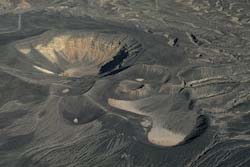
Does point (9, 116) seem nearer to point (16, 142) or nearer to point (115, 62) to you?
point (16, 142)

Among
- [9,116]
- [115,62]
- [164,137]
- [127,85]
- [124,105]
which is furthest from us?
[115,62]

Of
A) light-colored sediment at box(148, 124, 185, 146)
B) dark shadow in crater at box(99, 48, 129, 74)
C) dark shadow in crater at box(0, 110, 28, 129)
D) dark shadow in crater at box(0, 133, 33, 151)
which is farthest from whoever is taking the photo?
dark shadow in crater at box(99, 48, 129, 74)

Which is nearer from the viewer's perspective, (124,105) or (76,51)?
(124,105)

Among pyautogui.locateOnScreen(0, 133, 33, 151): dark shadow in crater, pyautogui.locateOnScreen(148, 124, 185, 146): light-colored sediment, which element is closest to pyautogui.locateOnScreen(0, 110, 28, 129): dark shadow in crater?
pyautogui.locateOnScreen(0, 133, 33, 151): dark shadow in crater

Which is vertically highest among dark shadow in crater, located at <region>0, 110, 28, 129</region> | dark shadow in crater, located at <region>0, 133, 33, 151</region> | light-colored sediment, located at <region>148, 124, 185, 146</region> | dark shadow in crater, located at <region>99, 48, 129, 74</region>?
dark shadow in crater, located at <region>99, 48, 129, 74</region>

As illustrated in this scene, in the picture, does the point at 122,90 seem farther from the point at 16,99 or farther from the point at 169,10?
the point at 169,10

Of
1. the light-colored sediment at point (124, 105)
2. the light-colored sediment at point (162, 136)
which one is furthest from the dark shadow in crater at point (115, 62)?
the light-colored sediment at point (162, 136)

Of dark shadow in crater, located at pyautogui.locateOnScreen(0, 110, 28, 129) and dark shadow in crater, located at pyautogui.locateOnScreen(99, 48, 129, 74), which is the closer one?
dark shadow in crater, located at pyautogui.locateOnScreen(0, 110, 28, 129)

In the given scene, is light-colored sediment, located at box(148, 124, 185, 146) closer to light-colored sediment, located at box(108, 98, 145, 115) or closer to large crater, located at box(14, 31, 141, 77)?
light-colored sediment, located at box(108, 98, 145, 115)

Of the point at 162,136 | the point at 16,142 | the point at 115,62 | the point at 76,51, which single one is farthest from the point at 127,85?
the point at 16,142
